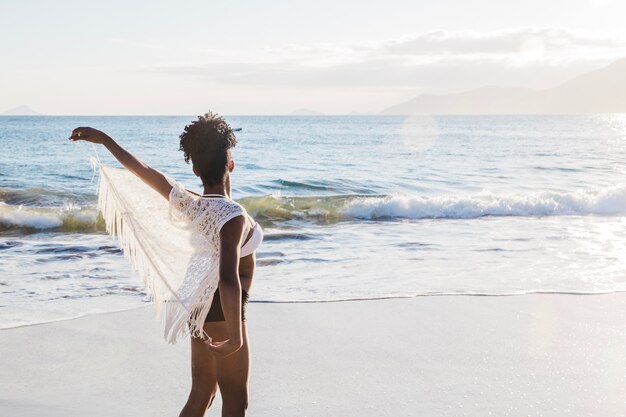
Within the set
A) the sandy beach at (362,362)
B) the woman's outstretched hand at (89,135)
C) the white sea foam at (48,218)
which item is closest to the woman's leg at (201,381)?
the woman's outstretched hand at (89,135)

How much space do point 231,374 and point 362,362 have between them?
7.93ft

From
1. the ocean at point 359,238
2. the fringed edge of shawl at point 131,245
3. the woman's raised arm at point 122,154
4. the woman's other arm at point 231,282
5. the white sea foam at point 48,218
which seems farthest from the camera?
the white sea foam at point 48,218

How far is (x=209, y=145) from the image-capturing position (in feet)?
9.77

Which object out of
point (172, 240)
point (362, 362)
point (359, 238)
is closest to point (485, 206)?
point (359, 238)

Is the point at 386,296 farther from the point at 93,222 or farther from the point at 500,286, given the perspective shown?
the point at 93,222

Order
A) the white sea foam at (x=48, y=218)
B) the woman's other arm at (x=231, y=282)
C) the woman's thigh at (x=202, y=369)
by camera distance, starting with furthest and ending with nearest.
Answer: the white sea foam at (x=48, y=218), the woman's thigh at (x=202, y=369), the woman's other arm at (x=231, y=282)

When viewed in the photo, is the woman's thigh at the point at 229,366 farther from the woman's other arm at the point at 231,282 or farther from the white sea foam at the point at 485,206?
the white sea foam at the point at 485,206

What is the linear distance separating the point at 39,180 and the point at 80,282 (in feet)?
55.3

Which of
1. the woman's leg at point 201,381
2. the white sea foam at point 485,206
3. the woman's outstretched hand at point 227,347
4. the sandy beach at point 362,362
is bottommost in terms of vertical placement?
the white sea foam at point 485,206

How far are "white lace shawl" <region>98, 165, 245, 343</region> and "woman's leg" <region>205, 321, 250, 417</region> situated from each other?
9cm

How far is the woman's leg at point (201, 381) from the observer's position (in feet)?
10.6

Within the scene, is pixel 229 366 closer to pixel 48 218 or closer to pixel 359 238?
pixel 359 238

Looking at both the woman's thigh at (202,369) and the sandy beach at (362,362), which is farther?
the sandy beach at (362,362)

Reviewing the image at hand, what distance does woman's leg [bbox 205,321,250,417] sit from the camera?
3.10m
